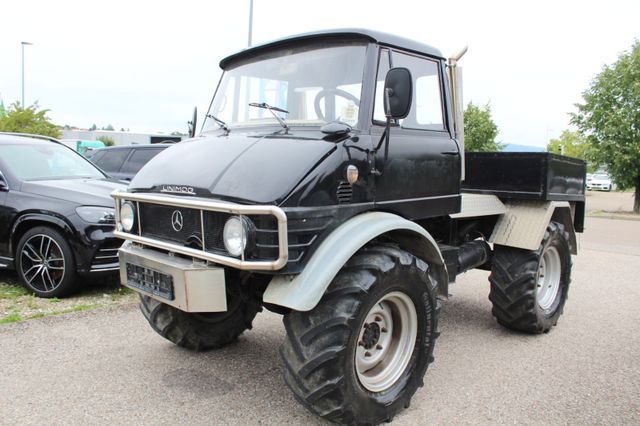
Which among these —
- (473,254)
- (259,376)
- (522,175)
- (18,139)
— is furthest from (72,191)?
(522,175)

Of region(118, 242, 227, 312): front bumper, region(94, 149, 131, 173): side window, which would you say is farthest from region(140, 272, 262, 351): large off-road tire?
region(94, 149, 131, 173): side window

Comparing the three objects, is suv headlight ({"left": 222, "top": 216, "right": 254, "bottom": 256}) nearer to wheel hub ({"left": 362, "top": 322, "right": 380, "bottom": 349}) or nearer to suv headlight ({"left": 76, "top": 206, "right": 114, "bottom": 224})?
wheel hub ({"left": 362, "top": 322, "right": 380, "bottom": 349})

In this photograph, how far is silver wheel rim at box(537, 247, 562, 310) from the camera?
523cm

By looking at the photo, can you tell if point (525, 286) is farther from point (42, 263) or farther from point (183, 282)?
point (42, 263)

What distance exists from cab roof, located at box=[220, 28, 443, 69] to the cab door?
7 cm

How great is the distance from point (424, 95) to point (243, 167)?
1760mm

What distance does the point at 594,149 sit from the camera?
18875mm

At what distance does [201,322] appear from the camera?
13.4 feet

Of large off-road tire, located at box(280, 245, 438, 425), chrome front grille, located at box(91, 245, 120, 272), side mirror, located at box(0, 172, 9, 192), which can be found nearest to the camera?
large off-road tire, located at box(280, 245, 438, 425)

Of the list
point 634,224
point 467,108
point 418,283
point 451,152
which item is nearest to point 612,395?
point 418,283

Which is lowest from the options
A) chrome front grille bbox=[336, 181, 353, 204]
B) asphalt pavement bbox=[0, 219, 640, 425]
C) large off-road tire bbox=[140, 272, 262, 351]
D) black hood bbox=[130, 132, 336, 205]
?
asphalt pavement bbox=[0, 219, 640, 425]

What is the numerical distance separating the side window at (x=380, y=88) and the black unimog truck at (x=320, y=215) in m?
0.01

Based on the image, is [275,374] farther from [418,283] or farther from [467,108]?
[467,108]

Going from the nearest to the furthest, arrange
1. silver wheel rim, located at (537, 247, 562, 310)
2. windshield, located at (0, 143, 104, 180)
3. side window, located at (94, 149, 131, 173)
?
silver wheel rim, located at (537, 247, 562, 310) → windshield, located at (0, 143, 104, 180) → side window, located at (94, 149, 131, 173)
